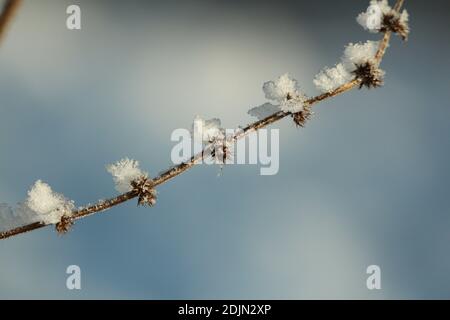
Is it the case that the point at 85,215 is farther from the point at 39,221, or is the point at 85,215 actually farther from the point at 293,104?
the point at 293,104

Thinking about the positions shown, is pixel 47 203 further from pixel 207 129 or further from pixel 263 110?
pixel 263 110

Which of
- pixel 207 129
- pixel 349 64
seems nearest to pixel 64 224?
pixel 207 129

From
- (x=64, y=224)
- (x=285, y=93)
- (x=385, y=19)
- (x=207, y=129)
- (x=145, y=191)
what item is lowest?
(x=64, y=224)

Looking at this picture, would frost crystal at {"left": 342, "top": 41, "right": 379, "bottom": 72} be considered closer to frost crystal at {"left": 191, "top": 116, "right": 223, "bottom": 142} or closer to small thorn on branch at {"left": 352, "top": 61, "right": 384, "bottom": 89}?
small thorn on branch at {"left": 352, "top": 61, "right": 384, "bottom": 89}

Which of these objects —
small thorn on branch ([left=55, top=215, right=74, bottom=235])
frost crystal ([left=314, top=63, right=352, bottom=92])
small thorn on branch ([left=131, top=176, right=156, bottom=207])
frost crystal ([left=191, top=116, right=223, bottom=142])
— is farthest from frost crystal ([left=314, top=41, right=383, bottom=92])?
small thorn on branch ([left=55, top=215, right=74, bottom=235])

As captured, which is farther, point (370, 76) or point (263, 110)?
point (263, 110)

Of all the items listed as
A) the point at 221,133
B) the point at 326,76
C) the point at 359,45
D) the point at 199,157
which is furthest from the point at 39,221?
the point at 359,45
